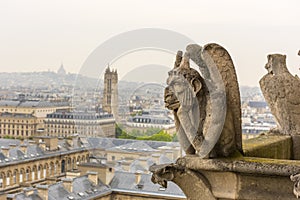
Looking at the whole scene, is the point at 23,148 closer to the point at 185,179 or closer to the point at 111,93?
the point at 111,93

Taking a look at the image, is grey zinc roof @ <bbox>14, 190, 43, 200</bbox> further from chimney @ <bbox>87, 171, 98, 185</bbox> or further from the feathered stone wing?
the feathered stone wing

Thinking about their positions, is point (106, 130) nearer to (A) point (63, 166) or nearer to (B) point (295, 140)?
(B) point (295, 140)

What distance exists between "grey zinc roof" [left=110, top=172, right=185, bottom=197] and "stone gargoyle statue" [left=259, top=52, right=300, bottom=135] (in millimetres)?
21909

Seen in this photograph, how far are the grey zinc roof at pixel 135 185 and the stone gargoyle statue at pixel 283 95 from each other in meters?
21.9

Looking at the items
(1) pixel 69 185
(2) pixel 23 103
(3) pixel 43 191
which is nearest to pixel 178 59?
(3) pixel 43 191

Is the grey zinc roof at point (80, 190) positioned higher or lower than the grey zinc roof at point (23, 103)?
lower

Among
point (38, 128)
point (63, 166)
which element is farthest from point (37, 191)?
point (38, 128)

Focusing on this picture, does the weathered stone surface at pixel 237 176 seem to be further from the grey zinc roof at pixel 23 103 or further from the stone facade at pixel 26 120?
the grey zinc roof at pixel 23 103

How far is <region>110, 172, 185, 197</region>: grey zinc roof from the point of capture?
27.1 metres

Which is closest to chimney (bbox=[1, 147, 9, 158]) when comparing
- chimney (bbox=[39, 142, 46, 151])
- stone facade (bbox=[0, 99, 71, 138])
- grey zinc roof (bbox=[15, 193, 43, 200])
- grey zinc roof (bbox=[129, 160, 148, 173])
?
chimney (bbox=[39, 142, 46, 151])

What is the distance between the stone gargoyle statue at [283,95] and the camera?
4637 mm

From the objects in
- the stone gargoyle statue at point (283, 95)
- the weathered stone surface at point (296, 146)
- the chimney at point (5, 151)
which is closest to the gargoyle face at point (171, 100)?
the weathered stone surface at point (296, 146)

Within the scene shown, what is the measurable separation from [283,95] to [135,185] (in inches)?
947

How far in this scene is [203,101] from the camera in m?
3.09
